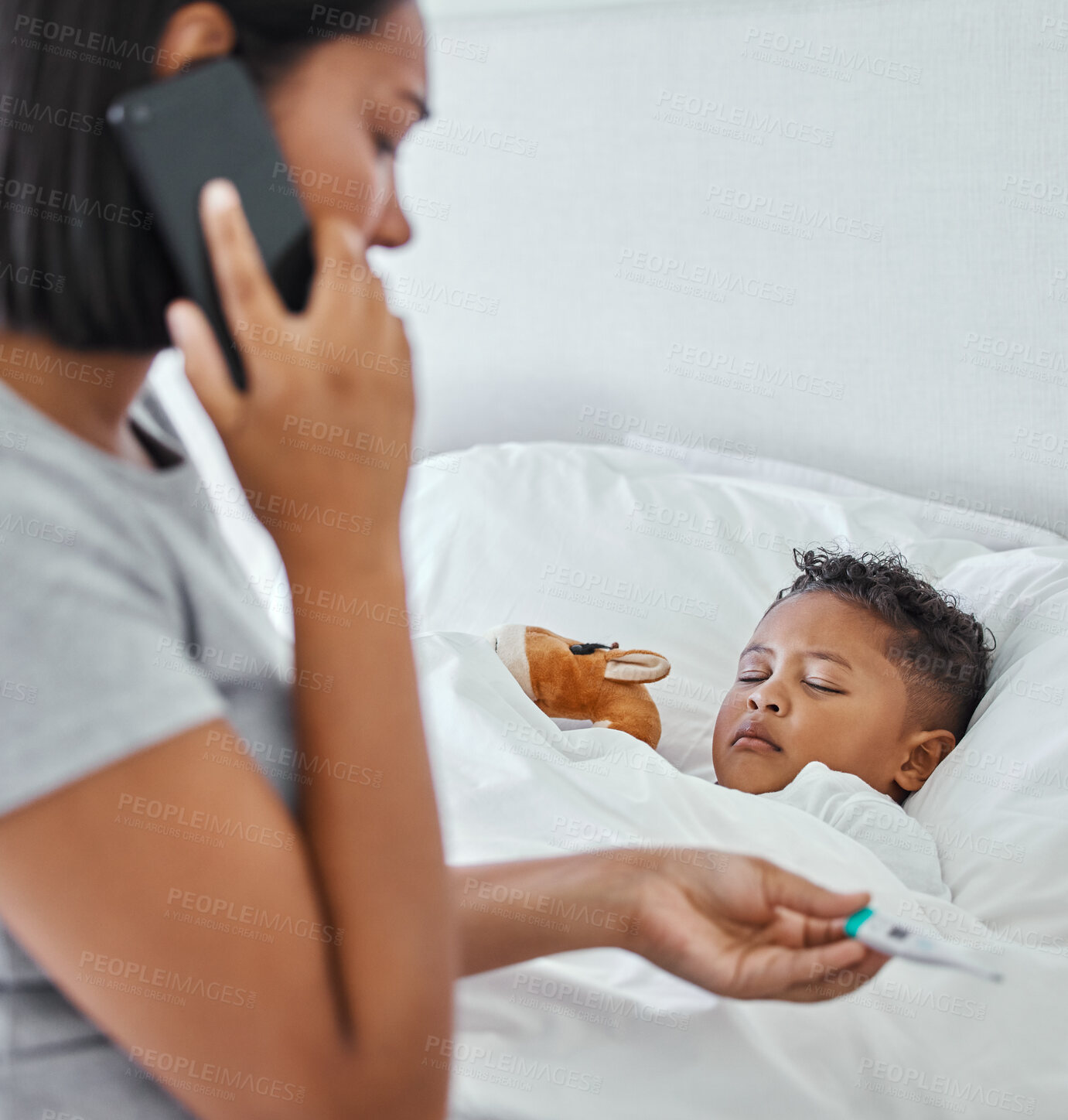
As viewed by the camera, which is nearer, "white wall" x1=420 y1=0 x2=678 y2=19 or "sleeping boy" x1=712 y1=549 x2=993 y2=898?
"sleeping boy" x1=712 y1=549 x2=993 y2=898

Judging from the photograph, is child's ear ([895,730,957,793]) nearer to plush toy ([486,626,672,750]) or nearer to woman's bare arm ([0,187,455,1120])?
plush toy ([486,626,672,750])

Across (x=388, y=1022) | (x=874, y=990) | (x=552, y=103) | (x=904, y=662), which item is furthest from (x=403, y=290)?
(x=388, y=1022)

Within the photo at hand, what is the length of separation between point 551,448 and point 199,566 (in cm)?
107

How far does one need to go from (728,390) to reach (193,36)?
1270 mm

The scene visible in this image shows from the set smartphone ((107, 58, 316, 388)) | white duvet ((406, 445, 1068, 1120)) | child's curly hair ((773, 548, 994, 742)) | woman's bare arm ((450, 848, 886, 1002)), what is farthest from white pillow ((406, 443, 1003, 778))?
smartphone ((107, 58, 316, 388))

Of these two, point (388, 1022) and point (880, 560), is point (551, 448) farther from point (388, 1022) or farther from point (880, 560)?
point (388, 1022)

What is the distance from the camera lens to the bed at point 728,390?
31.1 inches

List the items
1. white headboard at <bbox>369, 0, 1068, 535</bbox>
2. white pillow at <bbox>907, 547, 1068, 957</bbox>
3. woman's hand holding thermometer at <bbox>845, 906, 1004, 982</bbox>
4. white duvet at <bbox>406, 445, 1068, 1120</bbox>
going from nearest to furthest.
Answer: woman's hand holding thermometer at <bbox>845, 906, 1004, 982</bbox>
white duvet at <bbox>406, 445, 1068, 1120</bbox>
white pillow at <bbox>907, 547, 1068, 957</bbox>
white headboard at <bbox>369, 0, 1068, 535</bbox>

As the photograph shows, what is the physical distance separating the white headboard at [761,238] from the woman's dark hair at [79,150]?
116cm

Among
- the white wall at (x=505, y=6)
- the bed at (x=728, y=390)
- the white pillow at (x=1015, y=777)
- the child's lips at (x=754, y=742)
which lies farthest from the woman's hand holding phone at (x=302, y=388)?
the white wall at (x=505, y=6)

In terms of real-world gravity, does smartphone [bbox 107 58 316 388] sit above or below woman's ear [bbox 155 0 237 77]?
below

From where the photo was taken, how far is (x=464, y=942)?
0.51 metres

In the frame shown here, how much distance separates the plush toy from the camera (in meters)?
1.02

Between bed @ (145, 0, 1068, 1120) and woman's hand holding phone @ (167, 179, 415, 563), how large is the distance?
38 centimetres
